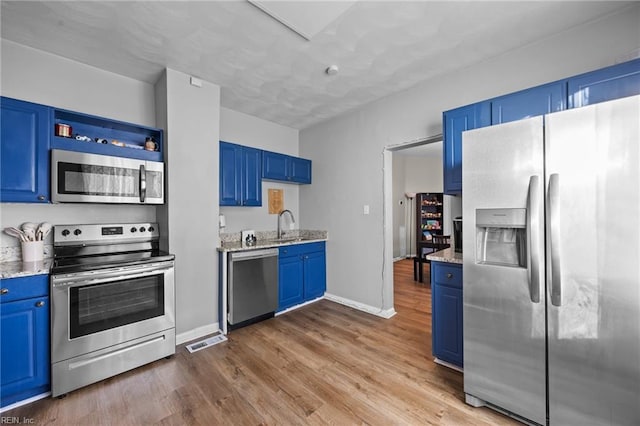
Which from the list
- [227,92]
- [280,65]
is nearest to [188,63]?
[227,92]

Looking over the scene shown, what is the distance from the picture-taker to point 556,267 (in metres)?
1.42

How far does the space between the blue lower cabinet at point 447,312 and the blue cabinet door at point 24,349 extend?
9.91 ft

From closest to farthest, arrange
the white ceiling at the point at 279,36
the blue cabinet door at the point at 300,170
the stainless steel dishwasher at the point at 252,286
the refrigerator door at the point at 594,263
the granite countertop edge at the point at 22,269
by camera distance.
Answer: the refrigerator door at the point at 594,263
the granite countertop edge at the point at 22,269
the white ceiling at the point at 279,36
the stainless steel dishwasher at the point at 252,286
the blue cabinet door at the point at 300,170

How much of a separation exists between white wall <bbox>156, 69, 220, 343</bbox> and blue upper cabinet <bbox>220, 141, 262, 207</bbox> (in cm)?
25

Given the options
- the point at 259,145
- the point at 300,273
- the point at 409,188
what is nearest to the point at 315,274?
the point at 300,273

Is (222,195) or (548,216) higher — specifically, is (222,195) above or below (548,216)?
above

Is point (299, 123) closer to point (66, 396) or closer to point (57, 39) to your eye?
point (57, 39)

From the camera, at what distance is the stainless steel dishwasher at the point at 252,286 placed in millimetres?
2828

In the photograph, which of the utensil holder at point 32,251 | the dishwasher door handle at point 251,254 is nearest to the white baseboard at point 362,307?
the dishwasher door handle at point 251,254

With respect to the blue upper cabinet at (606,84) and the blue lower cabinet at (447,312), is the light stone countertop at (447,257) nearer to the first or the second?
the blue lower cabinet at (447,312)

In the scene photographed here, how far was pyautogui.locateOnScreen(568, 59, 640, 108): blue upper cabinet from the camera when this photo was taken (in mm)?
1576

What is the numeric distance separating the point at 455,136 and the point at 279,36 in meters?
1.77

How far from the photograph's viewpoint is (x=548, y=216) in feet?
4.73

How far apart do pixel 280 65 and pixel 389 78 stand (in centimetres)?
119
